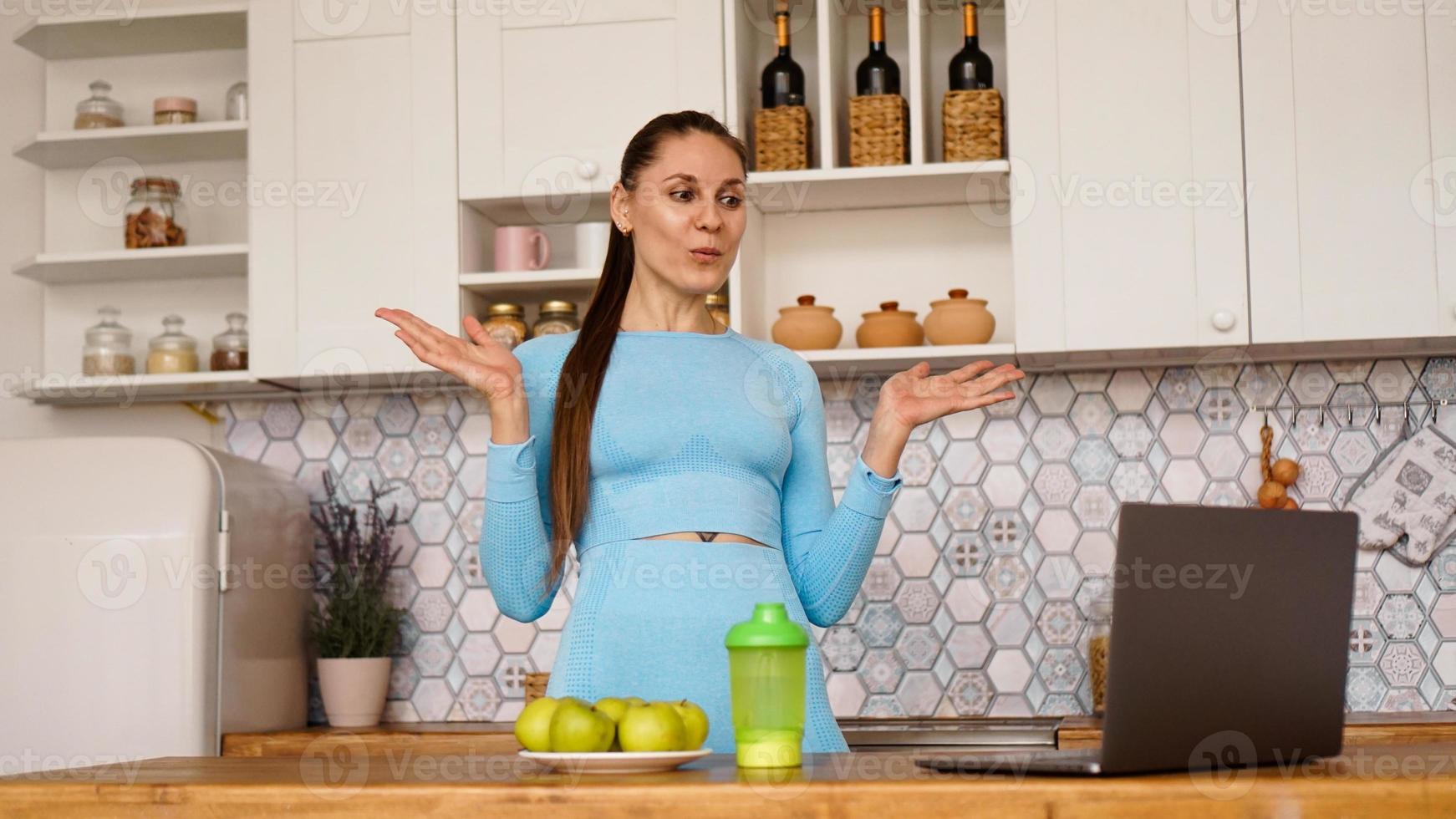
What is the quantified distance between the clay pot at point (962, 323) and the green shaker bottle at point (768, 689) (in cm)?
173

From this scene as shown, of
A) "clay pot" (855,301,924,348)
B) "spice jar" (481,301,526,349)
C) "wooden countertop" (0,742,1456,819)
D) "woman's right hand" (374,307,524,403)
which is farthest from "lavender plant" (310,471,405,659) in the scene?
"wooden countertop" (0,742,1456,819)

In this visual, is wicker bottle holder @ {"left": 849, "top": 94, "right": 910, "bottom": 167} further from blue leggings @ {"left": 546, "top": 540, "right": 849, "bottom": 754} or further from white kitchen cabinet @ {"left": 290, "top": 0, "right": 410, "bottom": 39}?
blue leggings @ {"left": 546, "top": 540, "right": 849, "bottom": 754}

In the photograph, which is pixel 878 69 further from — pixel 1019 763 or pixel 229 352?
pixel 1019 763

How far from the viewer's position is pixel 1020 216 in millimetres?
2822

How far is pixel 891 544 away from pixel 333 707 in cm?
118

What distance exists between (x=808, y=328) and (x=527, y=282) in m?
0.55

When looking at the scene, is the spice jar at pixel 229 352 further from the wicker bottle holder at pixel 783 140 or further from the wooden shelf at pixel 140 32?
the wicker bottle holder at pixel 783 140

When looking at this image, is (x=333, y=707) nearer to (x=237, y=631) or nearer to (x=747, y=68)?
(x=237, y=631)

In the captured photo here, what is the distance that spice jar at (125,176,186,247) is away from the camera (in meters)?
3.18

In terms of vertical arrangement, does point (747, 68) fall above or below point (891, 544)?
above

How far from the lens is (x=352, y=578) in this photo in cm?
314

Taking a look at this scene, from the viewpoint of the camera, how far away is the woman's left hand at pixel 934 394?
1665 mm

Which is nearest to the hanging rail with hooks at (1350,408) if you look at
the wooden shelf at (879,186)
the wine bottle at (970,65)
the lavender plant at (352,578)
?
the wooden shelf at (879,186)

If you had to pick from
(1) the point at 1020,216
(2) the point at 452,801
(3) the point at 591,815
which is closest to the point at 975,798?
(3) the point at 591,815
